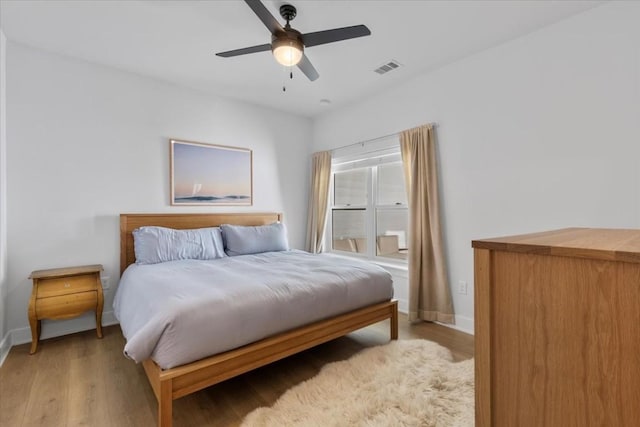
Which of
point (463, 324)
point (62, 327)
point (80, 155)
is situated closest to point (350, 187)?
point (463, 324)

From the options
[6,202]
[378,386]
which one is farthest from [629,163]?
[6,202]

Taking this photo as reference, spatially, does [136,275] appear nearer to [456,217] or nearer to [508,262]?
[508,262]

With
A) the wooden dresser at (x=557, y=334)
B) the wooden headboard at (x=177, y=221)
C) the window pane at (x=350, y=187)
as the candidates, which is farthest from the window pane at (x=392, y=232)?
the wooden dresser at (x=557, y=334)

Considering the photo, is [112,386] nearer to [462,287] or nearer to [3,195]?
[3,195]

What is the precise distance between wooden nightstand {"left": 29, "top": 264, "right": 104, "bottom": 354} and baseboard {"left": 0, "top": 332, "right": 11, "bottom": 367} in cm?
16

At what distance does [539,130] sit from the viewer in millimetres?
2342

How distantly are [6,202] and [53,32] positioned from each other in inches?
57.8

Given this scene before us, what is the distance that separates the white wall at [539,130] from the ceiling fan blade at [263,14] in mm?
1842

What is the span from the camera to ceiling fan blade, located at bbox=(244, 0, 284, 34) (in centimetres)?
165

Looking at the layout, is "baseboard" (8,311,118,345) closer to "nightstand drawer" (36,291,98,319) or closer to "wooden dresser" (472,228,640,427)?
"nightstand drawer" (36,291,98,319)

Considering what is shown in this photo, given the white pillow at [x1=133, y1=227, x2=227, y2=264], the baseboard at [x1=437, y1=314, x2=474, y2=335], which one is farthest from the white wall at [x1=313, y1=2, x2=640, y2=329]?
the white pillow at [x1=133, y1=227, x2=227, y2=264]

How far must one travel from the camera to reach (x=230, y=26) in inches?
90.2

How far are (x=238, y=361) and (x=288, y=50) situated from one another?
6.56 feet

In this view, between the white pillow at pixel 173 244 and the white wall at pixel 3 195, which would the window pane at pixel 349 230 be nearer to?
the white pillow at pixel 173 244
